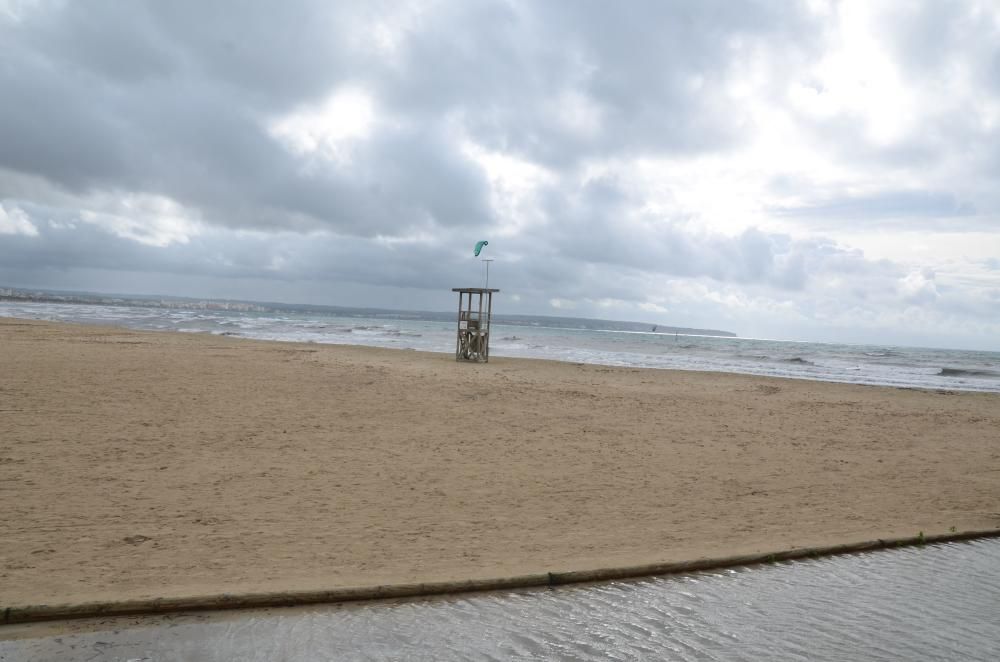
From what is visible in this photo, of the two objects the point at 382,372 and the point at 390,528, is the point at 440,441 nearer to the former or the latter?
the point at 390,528

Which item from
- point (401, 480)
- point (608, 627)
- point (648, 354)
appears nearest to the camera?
point (608, 627)

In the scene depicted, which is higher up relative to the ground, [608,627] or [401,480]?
[401,480]

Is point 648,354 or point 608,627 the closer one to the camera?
point 608,627

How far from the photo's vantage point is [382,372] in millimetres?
17562

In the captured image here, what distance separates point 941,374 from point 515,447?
37.7 metres

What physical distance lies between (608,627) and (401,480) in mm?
3710

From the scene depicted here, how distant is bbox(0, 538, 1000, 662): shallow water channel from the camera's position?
3994mm

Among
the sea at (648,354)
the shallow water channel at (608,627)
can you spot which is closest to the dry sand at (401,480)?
the shallow water channel at (608,627)

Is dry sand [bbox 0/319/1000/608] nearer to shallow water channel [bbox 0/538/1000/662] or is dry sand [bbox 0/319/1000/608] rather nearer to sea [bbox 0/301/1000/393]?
shallow water channel [bbox 0/538/1000/662]

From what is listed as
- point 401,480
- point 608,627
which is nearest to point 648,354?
point 401,480

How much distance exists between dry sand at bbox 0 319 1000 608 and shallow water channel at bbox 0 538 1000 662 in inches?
13.6

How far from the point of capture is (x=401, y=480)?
7.68 m

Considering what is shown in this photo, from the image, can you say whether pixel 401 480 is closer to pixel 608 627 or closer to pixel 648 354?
pixel 608 627

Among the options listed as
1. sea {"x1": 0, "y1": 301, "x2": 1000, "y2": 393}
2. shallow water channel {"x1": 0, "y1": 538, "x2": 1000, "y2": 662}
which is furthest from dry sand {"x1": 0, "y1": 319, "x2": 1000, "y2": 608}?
sea {"x1": 0, "y1": 301, "x2": 1000, "y2": 393}
